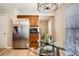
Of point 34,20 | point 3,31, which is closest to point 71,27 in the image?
point 34,20

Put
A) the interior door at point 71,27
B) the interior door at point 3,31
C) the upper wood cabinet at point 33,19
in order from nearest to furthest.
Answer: the interior door at point 71,27 < the interior door at point 3,31 < the upper wood cabinet at point 33,19

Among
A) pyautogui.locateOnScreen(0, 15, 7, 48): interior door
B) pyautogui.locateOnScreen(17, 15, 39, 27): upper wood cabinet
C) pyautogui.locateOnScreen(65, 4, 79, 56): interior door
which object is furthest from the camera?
pyautogui.locateOnScreen(17, 15, 39, 27): upper wood cabinet

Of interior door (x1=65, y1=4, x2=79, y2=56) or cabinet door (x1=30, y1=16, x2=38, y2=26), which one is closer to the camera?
interior door (x1=65, y1=4, x2=79, y2=56)

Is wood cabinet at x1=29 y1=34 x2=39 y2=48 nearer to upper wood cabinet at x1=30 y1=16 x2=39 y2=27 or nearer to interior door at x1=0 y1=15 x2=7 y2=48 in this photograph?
upper wood cabinet at x1=30 y1=16 x2=39 y2=27

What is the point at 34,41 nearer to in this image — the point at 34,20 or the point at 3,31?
the point at 34,20

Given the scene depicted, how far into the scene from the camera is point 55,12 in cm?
325

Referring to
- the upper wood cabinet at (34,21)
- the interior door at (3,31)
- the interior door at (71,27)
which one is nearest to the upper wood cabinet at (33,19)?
the upper wood cabinet at (34,21)

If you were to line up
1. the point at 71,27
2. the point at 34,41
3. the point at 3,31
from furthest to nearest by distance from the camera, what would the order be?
the point at 34,41
the point at 3,31
the point at 71,27

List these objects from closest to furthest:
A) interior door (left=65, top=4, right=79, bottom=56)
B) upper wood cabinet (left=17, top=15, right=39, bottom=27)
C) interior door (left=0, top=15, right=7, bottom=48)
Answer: interior door (left=65, top=4, right=79, bottom=56) < interior door (left=0, top=15, right=7, bottom=48) < upper wood cabinet (left=17, top=15, right=39, bottom=27)

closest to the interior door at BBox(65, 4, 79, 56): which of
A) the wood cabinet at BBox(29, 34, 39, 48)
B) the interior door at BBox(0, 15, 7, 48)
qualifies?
the wood cabinet at BBox(29, 34, 39, 48)

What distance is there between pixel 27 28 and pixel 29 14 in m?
0.63

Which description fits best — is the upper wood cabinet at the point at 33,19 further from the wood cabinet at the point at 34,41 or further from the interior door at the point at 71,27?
the interior door at the point at 71,27

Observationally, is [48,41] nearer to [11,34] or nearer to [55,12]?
[55,12]

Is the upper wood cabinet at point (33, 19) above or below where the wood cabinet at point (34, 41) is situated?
above
